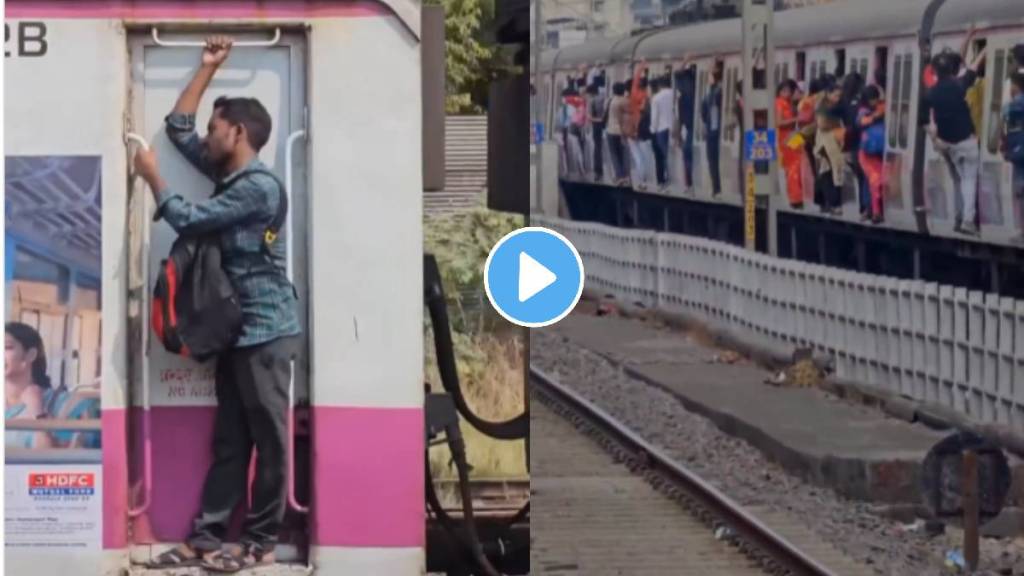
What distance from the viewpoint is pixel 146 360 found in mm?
3100

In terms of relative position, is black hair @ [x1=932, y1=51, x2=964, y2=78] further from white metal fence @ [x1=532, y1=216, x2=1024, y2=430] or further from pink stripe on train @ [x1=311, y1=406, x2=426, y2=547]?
pink stripe on train @ [x1=311, y1=406, x2=426, y2=547]

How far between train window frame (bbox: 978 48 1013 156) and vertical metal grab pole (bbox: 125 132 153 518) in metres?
1.34

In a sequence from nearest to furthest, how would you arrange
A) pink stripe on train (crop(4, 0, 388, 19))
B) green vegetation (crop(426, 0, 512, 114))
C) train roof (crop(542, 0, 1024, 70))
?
pink stripe on train (crop(4, 0, 388, 19))
green vegetation (crop(426, 0, 512, 114))
train roof (crop(542, 0, 1024, 70))

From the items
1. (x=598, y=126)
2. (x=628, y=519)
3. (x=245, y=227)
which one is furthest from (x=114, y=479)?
(x=598, y=126)

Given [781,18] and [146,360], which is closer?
[146,360]

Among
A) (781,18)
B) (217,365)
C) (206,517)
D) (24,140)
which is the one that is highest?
(781,18)

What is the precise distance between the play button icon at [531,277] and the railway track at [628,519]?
15 cm

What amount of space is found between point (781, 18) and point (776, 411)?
649mm

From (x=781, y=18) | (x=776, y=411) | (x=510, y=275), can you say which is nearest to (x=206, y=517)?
(x=510, y=275)

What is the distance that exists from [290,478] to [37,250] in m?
0.52

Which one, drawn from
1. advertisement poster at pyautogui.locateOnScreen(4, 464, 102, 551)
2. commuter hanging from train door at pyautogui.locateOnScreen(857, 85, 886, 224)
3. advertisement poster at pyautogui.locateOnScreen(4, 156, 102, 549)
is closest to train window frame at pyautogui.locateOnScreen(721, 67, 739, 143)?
commuter hanging from train door at pyautogui.locateOnScreen(857, 85, 886, 224)

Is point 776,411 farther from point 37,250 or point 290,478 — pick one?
point 37,250

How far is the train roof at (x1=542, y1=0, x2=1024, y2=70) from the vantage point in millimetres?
3289

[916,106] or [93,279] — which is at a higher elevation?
[916,106]
